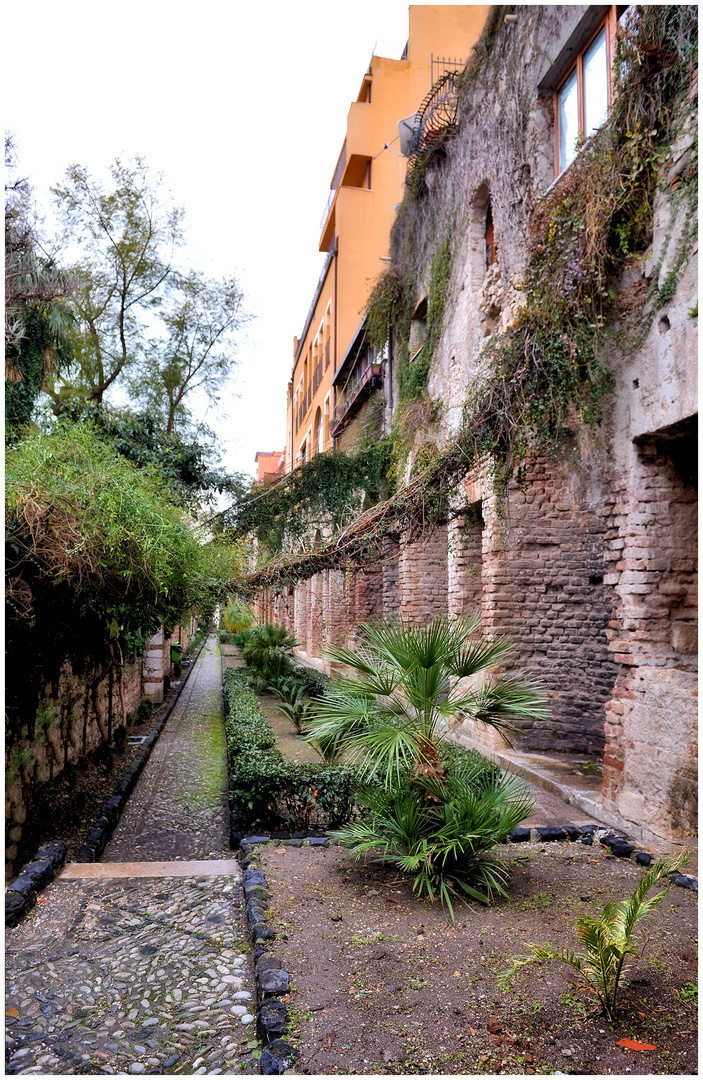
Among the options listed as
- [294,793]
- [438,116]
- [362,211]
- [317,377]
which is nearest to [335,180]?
[362,211]

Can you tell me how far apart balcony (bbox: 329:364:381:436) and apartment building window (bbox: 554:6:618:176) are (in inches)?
285

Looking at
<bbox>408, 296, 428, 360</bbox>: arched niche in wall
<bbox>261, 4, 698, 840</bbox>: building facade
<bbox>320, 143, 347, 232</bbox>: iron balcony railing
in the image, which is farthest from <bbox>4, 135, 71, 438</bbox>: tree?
<bbox>320, 143, 347, 232</bbox>: iron balcony railing

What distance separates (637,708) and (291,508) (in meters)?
9.84

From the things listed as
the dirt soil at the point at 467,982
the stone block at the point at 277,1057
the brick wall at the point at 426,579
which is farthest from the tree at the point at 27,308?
the stone block at the point at 277,1057

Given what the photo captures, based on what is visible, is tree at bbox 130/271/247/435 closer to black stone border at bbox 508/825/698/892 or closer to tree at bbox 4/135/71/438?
tree at bbox 4/135/71/438

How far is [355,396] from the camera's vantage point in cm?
1581

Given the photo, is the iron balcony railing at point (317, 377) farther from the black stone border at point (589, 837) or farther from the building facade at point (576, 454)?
the black stone border at point (589, 837)

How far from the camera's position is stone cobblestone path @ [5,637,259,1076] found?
8.73 ft

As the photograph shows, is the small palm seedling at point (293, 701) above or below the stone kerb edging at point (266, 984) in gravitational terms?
below

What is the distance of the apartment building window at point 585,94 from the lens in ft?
20.1

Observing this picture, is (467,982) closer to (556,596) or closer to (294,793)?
(294,793)

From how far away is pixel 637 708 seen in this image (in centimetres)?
498

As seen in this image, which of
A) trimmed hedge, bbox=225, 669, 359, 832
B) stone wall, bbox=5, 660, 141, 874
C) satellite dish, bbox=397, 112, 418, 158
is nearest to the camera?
stone wall, bbox=5, 660, 141, 874

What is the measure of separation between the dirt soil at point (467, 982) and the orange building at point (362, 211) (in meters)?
11.9
